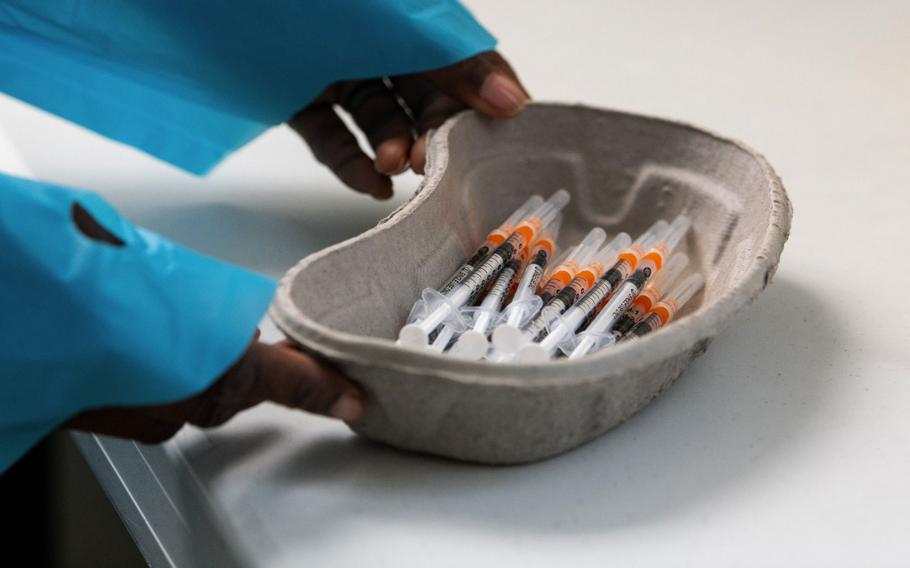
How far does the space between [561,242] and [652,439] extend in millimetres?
341

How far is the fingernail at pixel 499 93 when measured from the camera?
3.40 ft

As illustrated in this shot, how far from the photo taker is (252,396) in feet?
2.20

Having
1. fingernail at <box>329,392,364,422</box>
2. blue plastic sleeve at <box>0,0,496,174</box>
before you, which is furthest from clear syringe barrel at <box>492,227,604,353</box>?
blue plastic sleeve at <box>0,0,496,174</box>

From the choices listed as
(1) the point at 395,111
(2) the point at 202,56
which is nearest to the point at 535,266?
(1) the point at 395,111

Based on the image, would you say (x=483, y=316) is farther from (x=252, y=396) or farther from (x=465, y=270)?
(x=252, y=396)

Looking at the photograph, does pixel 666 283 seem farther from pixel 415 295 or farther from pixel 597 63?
pixel 597 63

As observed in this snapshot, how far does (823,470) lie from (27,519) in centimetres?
104

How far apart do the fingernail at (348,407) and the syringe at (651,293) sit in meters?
0.26

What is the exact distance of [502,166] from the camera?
1062mm

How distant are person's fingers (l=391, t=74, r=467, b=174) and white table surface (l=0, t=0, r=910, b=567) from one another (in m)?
0.11

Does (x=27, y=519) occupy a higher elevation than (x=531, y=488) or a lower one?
lower

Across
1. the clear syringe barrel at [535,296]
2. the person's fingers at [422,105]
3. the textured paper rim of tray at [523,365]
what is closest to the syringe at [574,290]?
the clear syringe barrel at [535,296]

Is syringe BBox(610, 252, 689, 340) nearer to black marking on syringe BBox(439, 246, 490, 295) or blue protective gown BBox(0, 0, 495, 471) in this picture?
black marking on syringe BBox(439, 246, 490, 295)

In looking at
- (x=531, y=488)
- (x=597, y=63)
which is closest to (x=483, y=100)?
(x=531, y=488)
